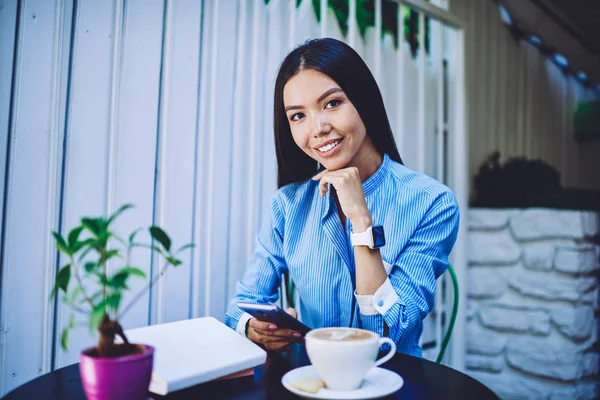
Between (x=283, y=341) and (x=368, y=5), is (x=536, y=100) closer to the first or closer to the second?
(x=368, y=5)

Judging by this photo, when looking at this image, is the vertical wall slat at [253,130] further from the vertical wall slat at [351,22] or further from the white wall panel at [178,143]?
the vertical wall slat at [351,22]

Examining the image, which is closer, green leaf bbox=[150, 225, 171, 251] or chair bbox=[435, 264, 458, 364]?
green leaf bbox=[150, 225, 171, 251]

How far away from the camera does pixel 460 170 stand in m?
2.88

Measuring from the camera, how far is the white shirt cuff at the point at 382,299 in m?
1.25

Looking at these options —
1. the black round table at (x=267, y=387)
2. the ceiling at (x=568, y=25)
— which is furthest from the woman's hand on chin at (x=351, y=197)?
the ceiling at (x=568, y=25)

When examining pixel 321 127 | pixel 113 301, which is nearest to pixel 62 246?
pixel 113 301

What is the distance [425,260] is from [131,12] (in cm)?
125

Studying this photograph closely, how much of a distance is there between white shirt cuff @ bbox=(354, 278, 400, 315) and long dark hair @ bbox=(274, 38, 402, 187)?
1.79ft

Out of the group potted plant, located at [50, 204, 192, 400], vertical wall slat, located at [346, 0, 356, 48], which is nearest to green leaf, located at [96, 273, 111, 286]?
potted plant, located at [50, 204, 192, 400]

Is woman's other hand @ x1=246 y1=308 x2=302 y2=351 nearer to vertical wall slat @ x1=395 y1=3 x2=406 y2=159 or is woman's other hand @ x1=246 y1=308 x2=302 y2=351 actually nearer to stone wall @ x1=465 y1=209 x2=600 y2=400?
vertical wall slat @ x1=395 y1=3 x2=406 y2=159

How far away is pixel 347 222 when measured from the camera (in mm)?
1538

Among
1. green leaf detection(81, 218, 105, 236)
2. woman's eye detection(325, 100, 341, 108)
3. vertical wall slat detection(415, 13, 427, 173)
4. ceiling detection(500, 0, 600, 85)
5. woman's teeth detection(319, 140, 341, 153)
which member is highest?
ceiling detection(500, 0, 600, 85)

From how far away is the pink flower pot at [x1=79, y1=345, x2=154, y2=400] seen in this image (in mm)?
662

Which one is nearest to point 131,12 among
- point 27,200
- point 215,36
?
point 215,36
